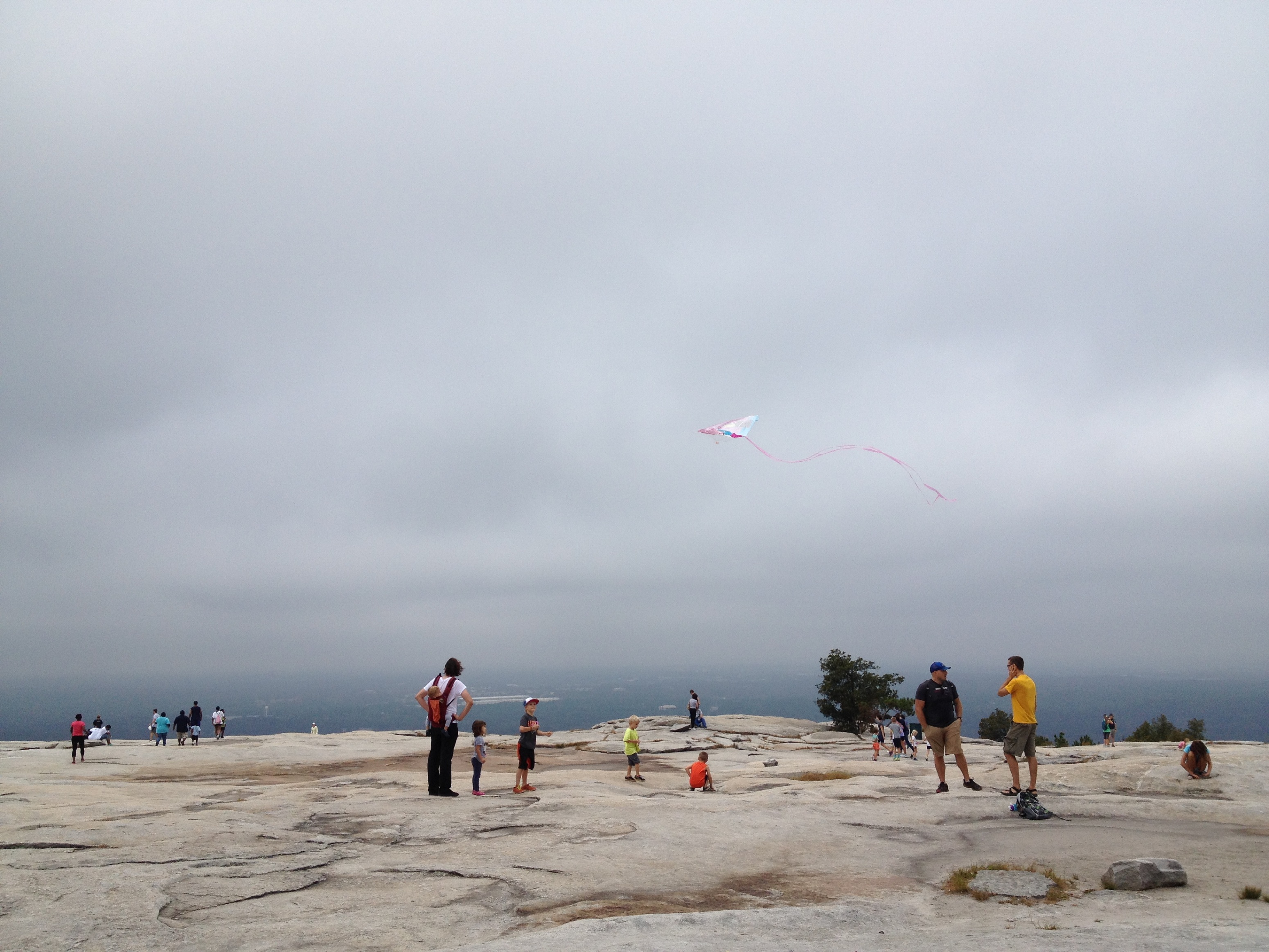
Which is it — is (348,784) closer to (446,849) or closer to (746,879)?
(446,849)

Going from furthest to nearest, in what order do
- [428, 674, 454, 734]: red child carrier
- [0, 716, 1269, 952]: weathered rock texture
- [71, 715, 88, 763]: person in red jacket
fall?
[71, 715, 88, 763]: person in red jacket, [428, 674, 454, 734]: red child carrier, [0, 716, 1269, 952]: weathered rock texture

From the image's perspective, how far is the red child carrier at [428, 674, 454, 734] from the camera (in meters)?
14.2

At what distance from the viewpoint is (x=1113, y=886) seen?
333 inches

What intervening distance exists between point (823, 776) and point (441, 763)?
414 inches

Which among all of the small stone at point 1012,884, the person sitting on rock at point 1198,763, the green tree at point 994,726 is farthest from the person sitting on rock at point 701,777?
the green tree at point 994,726

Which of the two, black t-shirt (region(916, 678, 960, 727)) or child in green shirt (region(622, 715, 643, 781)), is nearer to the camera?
black t-shirt (region(916, 678, 960, 727))

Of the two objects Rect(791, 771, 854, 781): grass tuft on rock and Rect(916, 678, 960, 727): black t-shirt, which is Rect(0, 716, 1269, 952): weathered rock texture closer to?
Rect(791, 771, 854, 781): grass tuft on rock

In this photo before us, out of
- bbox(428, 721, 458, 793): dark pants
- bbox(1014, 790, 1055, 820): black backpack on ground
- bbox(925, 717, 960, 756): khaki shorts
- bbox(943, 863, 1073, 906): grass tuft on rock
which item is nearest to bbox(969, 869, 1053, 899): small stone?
bbox(943, 863, 1073, 906): grass tuft on rock

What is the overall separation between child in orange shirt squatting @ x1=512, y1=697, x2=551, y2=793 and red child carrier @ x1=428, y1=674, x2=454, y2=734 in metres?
1.97

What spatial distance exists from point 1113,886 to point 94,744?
127ft

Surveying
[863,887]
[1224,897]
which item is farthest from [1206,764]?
[863,887]

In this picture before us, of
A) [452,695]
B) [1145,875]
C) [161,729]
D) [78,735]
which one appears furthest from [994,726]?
[78,735]

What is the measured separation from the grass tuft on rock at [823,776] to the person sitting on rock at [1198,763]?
7.05m

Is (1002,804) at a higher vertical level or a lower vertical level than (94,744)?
higher
